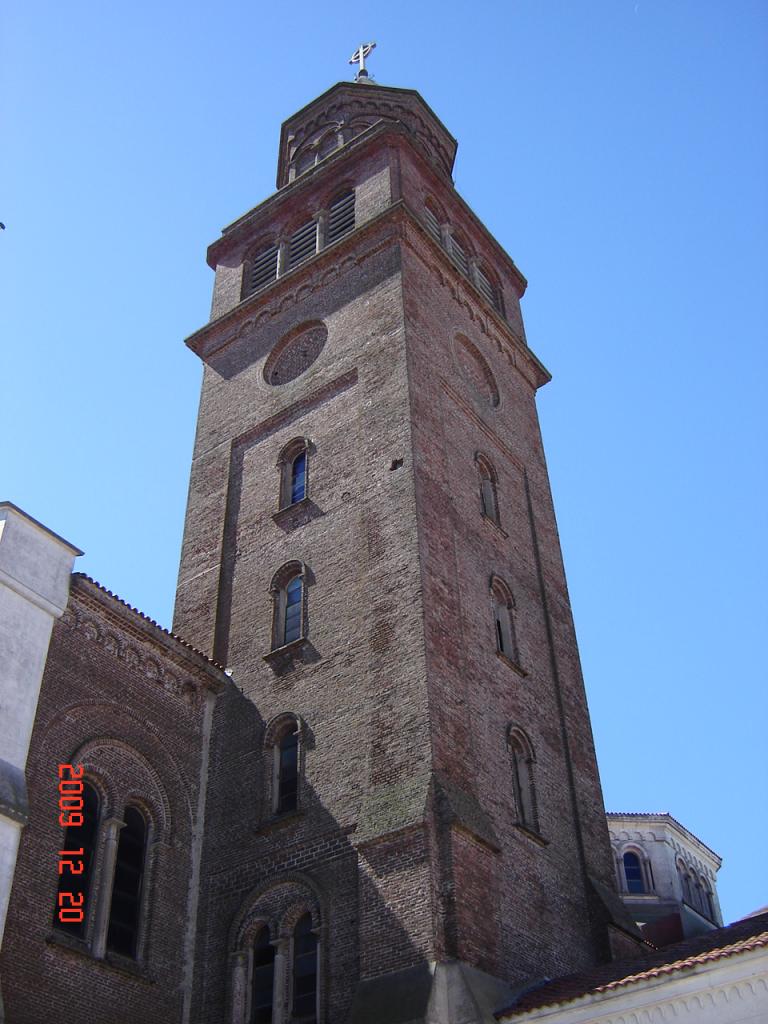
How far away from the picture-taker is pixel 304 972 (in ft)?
51.3

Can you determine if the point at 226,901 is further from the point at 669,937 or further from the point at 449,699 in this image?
the point at 669,937

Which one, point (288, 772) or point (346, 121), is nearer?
point (288, 772)

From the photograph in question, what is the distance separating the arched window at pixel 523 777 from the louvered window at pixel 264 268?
525 inches

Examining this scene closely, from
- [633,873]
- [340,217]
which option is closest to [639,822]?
[633,873]

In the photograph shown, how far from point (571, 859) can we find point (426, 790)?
4.71 meters

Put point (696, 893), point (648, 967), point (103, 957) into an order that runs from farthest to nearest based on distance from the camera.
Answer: point (696, 893) < point (103, 957) < point (648, 967)

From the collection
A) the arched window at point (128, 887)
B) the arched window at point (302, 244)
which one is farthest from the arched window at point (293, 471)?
the arched window at point (128, 887)

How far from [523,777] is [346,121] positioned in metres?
20.6

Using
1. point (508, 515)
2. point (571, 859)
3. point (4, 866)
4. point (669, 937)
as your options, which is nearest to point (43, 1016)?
point (4, 866)

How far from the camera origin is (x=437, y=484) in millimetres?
20203

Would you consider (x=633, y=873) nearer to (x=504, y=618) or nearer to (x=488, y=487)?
(x=504, y=618)

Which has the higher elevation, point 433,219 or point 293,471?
point 433,219

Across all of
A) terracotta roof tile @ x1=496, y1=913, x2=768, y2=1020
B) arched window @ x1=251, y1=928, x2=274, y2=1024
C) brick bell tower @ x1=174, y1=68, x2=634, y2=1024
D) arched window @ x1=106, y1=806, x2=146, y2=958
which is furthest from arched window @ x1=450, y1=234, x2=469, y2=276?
terracotta roof tile @ x1=496, y1=913, x2=768, y2=1020

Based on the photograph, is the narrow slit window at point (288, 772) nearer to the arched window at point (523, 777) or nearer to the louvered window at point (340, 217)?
the arched window at point (523, 777)
